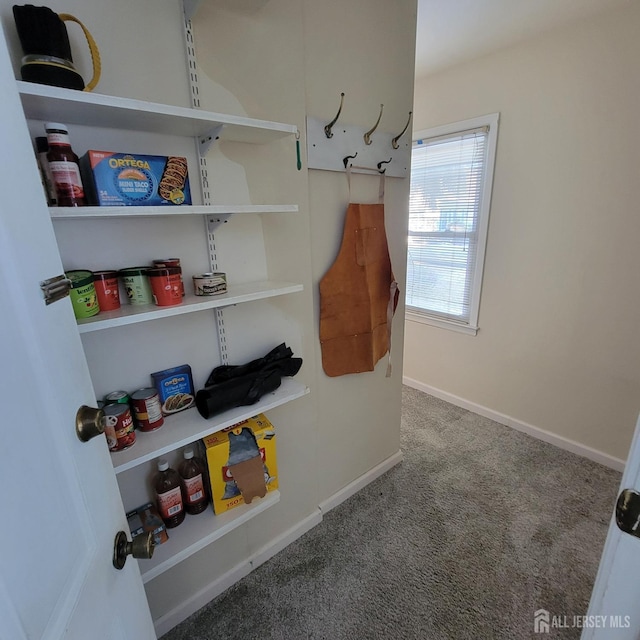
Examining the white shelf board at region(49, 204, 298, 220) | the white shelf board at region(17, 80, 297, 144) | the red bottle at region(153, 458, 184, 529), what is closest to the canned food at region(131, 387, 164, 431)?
the red bottle at region(153, 458, 184, 529)

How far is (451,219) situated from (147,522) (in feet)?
8.51

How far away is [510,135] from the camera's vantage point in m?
2.13

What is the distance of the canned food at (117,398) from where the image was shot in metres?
0.94

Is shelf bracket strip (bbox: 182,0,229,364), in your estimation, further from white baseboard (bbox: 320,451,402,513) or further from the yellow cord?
white baseboard (bbox: 320,451,402,513)

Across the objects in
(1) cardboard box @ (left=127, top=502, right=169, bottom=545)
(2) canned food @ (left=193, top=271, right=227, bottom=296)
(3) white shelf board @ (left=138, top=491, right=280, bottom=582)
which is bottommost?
(3) white shelf board @ (left=138, top=491, right=280, bottom=582)

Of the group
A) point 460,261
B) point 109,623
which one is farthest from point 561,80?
point 109,623

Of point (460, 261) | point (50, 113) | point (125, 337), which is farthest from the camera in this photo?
point (460, 261)

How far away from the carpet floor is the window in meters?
1.11

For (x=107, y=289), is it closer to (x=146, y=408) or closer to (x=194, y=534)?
(x=146, y=408)

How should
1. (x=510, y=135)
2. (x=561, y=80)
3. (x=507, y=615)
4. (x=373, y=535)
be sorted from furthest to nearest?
(x=510, y=135)
(x=561, y=80)
(x=373, y=535)
(x=507, y=615)

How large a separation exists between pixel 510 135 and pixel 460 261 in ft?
2.85

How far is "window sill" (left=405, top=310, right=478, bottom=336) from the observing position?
2586 mm

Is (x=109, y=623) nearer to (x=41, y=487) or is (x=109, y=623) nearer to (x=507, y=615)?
(x=41, y=487)

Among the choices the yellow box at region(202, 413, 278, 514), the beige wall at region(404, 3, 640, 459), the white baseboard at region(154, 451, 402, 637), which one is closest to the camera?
the yellow box at region(202, 413, 278, 514)
